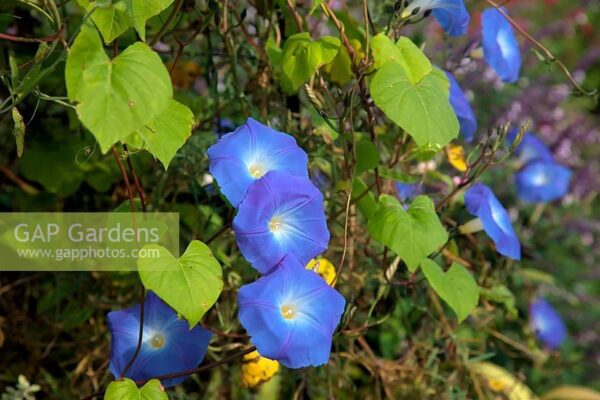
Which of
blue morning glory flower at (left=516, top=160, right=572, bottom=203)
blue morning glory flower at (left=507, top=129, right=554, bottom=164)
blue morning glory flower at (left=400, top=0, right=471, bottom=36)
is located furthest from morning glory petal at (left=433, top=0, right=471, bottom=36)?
blue morning glory flower at (left=516, top=160, right=572, bottom=203)

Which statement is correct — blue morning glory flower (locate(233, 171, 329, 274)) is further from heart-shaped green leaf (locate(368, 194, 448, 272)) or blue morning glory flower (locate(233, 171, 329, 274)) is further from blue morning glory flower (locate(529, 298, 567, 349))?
blue morning glory flower (locate(529, 298, 567, 349))

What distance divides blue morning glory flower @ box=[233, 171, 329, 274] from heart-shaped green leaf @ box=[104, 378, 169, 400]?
6.6 inches

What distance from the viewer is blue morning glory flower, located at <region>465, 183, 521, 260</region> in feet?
3.75

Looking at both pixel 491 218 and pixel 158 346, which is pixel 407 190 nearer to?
pixel 491 218

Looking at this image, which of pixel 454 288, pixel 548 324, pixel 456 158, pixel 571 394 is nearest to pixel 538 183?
pixel 548 324

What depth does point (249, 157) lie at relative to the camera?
987 mm

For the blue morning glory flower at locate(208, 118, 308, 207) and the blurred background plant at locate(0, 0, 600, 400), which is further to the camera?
the blurred background plant at locate(0, 0, 600, 400)

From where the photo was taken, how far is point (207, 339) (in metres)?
1.02

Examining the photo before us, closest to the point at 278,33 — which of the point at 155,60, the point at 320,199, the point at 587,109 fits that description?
the point at 320,199

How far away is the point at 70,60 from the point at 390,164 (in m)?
0.62

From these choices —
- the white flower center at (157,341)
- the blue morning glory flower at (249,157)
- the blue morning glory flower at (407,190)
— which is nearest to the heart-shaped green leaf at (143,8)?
the blue morning glory flower at (249,157)

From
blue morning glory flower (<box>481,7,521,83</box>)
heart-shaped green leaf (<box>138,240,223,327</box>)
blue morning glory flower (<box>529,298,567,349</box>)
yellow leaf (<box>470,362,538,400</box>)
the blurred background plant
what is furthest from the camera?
blue morning glory flower (<box>529,298,567,349</box>)

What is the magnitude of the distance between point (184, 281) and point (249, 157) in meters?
0.20

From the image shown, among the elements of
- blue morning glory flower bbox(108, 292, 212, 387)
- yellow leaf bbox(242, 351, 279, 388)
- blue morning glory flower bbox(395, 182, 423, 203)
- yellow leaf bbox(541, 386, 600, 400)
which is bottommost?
→ yellow leaf bbox(541, 386, 600, 400)
